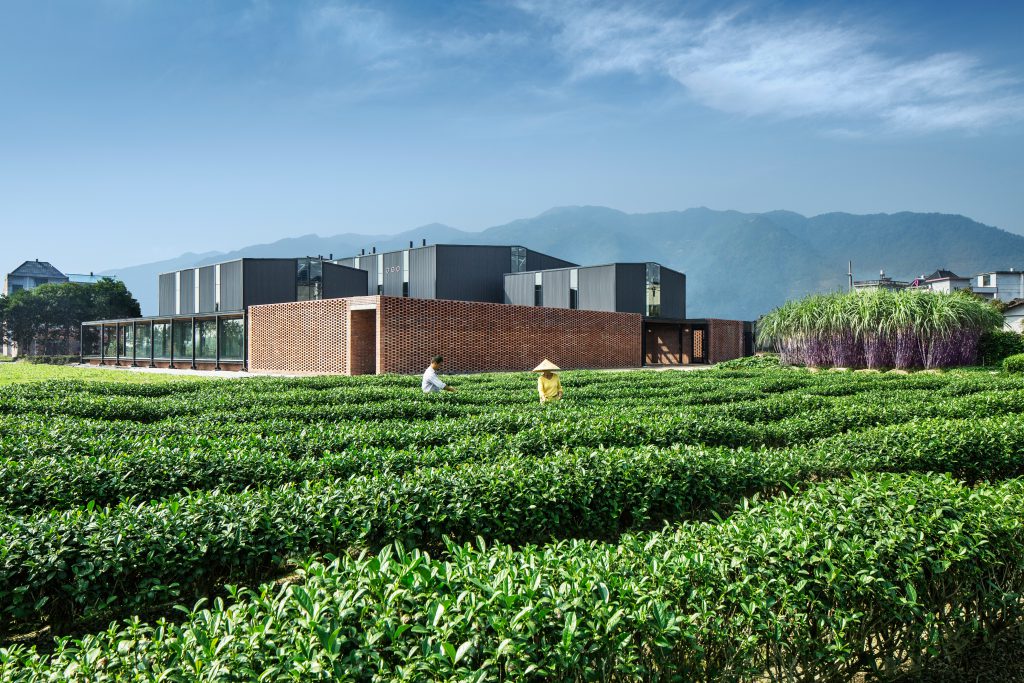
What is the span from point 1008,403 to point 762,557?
11.2 meters

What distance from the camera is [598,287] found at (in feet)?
135

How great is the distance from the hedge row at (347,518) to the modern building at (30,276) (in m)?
108

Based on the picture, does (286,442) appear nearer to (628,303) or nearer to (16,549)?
(16,549)

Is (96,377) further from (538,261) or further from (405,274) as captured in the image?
(538,261)

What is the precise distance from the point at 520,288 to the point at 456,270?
5.66m

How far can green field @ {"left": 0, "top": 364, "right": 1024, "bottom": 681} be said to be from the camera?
2.27 m

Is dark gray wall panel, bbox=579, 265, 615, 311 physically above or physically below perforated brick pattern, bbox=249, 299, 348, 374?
above

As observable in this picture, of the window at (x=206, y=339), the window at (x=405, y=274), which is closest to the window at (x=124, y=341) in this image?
the window at (x=206, y=339)

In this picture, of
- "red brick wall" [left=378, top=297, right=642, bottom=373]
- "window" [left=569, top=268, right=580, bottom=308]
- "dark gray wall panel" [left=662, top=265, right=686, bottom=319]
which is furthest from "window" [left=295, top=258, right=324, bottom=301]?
"dark gray wall panel" [left=662, top=265, right=686, bottom=319]

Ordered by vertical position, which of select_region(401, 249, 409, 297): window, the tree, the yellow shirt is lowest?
the yellow shirt

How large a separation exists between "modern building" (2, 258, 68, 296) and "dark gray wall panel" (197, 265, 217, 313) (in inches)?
2469

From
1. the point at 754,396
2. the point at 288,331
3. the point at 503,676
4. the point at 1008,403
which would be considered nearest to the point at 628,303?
the point at 288,331

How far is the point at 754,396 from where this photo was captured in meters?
14.4

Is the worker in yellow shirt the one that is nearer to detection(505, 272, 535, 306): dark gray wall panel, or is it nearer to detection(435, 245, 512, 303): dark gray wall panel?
detection(505, 272, 535, 306): dark gray wall panel
